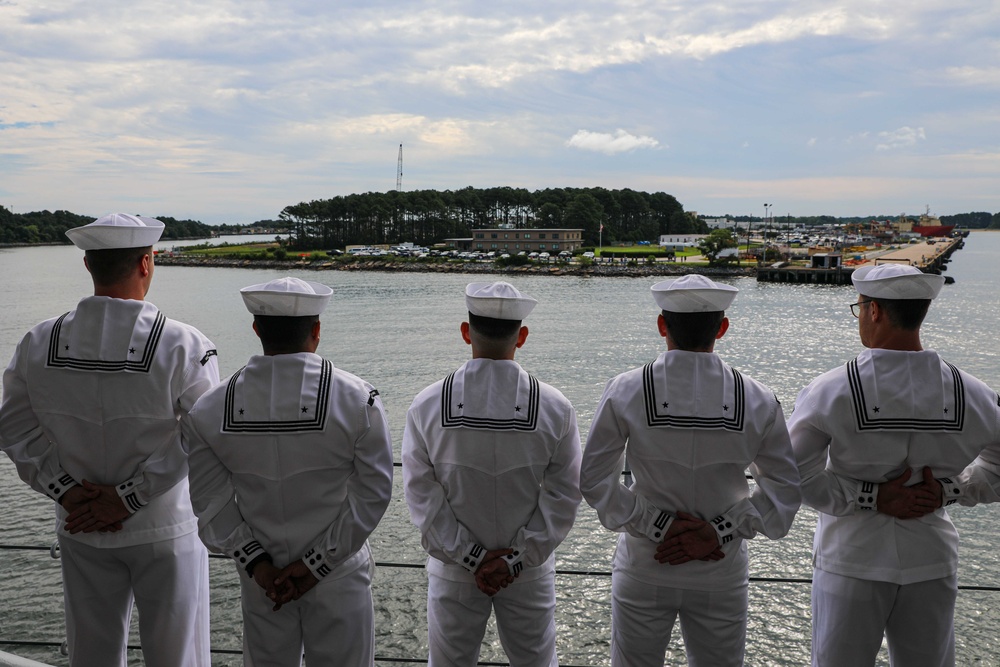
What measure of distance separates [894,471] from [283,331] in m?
1.88

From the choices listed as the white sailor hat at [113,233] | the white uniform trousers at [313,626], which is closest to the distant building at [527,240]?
the white sailor hat at [113,233]

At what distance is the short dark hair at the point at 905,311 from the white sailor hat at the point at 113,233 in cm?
237

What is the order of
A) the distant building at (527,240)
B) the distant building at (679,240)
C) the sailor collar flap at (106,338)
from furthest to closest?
the distant building at (679,240)
the distant building at (527,240)
the sailor collar flap at (106,338)

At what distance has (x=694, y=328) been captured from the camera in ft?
7.56

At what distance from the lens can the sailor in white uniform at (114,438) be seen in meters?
2.49

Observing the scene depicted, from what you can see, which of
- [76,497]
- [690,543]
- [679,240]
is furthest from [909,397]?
[679,240]

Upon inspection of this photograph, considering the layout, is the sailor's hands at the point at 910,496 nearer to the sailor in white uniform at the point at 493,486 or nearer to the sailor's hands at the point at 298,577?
the sailor in white uniform at the point at 493,486

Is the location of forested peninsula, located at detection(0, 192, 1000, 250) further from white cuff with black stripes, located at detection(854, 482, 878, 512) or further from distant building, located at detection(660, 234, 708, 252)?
white cuff with black stripes, located at detection(854, 482, 878, 512)

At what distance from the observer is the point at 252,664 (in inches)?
93.3

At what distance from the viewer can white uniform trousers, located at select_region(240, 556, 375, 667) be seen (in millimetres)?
2322

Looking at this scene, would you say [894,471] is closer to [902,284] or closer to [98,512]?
[902,284]

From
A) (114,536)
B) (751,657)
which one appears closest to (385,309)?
(751,657)

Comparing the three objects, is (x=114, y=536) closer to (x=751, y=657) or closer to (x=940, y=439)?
(x=940, y=439)

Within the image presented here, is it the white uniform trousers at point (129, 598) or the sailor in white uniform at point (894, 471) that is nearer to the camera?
the sailor in white uniform at point (894, 471)
